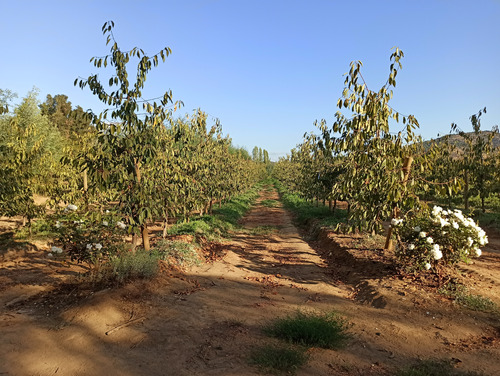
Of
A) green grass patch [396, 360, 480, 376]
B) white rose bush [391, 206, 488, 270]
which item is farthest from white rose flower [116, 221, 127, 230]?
white rose bush [391, 206, 488, 270]

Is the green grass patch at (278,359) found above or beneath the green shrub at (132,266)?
beneath

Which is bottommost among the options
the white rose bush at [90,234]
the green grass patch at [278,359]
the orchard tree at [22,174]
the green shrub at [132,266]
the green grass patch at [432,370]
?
the green grass patch at [432,370]

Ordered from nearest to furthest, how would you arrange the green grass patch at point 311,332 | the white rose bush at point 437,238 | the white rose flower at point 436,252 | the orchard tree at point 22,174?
1. the green grass patch at point 311,332
2. the white rose flower at point 436,252
3. the white rose bush at point 437,238
4. the orchard tree at point 22,174

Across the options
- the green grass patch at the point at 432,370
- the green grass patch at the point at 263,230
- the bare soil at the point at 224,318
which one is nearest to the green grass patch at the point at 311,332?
the bare soil at the point at 224,318

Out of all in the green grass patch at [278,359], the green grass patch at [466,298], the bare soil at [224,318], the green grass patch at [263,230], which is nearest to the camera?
the green grass patch at [278,359]

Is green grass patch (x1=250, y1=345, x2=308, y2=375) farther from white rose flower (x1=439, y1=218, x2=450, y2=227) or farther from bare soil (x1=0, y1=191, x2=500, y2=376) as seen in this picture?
white rose flower (x1=439, y1=218, x2=450, y2=227)

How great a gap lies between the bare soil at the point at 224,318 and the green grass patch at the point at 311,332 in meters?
0.13

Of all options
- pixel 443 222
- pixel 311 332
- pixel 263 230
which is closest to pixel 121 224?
pixel 311 332

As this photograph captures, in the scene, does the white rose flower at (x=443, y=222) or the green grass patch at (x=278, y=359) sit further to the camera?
the white rose flower at (x=443, y=222)

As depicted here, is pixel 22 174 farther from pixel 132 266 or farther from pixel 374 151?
pixel 374 151

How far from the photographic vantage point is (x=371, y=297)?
249 inches

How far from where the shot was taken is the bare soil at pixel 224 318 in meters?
3.75

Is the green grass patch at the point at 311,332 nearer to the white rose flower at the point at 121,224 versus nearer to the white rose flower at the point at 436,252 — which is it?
the white rose flower at the point at 436,252

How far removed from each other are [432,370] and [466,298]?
2.82m
